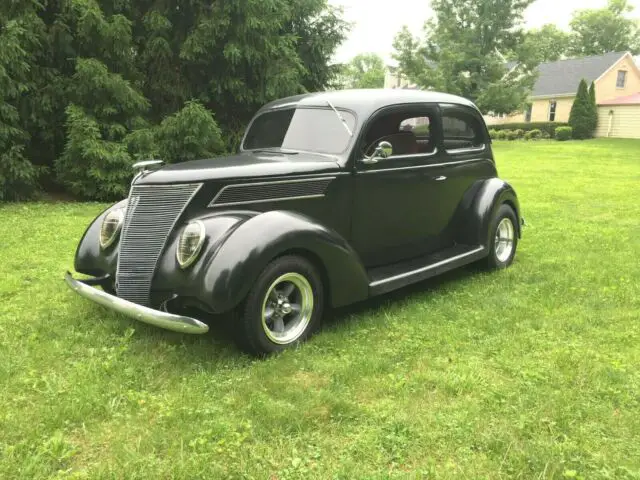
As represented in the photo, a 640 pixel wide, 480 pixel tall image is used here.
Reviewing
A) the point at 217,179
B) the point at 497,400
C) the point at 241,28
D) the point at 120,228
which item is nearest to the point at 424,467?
the point at 497,400

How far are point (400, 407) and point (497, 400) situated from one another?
1.88 feet

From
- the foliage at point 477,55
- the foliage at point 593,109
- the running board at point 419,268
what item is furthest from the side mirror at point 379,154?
the foliage at point 593,109

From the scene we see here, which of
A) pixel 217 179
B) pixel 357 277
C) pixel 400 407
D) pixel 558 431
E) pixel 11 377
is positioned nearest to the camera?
pixel 558 431

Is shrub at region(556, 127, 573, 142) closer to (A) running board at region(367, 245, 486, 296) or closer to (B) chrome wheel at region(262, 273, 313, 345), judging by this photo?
(A) running board at region(367, 245, 486, 296)

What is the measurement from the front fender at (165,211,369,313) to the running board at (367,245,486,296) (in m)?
0.38

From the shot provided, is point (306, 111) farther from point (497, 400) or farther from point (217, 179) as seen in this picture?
point (497, 400)

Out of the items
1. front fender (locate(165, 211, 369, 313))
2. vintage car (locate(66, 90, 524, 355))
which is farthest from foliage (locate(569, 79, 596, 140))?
front fender (locate(165, 211, 369, 313))

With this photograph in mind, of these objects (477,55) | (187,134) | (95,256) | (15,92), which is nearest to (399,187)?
(95,256)

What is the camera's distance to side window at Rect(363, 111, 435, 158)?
A: 4.56 metres

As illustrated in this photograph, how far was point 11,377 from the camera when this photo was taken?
3258 millimetres

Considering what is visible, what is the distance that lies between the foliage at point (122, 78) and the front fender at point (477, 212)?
6.30 meters

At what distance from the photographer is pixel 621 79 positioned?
40062 millimetres

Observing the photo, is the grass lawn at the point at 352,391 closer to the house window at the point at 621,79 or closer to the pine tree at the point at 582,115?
the pine tree at the point at 582,115

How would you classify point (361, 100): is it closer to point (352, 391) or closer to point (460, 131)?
point (460, 131)
